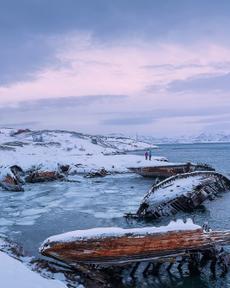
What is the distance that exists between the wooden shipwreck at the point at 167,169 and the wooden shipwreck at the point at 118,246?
36.5 meters

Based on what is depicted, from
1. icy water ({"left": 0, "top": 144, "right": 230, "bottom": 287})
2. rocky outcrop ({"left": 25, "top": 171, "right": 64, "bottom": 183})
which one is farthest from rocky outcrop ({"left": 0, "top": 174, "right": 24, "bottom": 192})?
rocky outcrop ({"left": 25, "top": 171, "right": 64, "bottom": 183})

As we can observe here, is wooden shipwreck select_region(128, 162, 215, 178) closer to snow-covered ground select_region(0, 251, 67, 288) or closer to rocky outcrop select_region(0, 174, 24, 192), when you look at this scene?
rocky outcrop select_region(0, 174, 24, 192)

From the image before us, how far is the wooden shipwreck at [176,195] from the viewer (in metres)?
28.5

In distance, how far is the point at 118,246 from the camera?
1603cm

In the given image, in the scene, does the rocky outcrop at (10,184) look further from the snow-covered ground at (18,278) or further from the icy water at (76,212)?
the snow-covered ground at (18,278)

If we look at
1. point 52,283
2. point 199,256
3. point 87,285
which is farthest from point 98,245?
point 199,256

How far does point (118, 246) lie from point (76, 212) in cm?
1484

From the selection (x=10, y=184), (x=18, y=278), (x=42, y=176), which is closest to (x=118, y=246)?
(x=18, y=278)

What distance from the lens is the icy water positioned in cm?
2203

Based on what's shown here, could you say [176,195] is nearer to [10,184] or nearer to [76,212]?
[76,212]

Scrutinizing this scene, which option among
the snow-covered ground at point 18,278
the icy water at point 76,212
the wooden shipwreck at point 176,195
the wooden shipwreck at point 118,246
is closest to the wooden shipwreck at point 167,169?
the icy water at point 76,212

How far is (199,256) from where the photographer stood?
57.3ft

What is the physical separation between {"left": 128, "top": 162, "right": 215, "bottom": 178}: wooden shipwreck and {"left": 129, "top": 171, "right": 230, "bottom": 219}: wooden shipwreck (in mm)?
13878

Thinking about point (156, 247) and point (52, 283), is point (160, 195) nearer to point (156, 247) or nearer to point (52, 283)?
point (156, 247)
